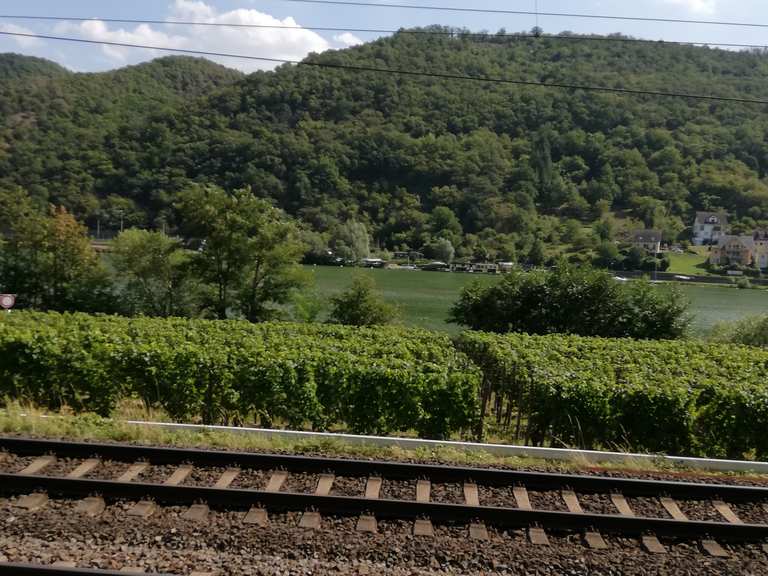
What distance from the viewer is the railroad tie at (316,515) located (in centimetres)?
738

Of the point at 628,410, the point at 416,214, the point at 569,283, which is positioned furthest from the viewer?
the point at 416,214

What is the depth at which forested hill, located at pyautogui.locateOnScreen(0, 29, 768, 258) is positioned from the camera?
10500 centimetres

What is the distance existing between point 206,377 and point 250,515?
4277 mm

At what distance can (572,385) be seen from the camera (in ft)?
36.2

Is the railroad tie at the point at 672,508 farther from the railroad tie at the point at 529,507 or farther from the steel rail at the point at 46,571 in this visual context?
the steel rail at the point at 46,571

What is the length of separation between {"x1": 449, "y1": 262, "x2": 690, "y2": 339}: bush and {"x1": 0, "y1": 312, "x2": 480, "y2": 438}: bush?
13.9 m

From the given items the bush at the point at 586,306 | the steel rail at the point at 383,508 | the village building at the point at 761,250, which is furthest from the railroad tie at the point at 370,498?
the village building at the point at 761,250

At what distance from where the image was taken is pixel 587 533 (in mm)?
7469

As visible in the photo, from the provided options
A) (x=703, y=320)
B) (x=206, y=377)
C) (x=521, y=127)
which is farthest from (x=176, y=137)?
(x=206, y=377)

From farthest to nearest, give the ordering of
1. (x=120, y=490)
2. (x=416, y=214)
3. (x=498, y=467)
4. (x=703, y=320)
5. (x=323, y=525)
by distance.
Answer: (x=416, y=214) < (x=703, y=320) < (x=498, y=467) < (x=120, y=490) < (x=323, y=525)

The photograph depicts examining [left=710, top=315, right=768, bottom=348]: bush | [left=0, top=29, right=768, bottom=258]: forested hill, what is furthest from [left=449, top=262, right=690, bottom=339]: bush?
[left=0, top=29, right=768, bottom=258]: forested hill

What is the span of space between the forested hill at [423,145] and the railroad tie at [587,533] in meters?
78.7

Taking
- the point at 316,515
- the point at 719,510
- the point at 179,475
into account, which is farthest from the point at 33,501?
the point at 719,510

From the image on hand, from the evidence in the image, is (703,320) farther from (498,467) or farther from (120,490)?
(120,490)
